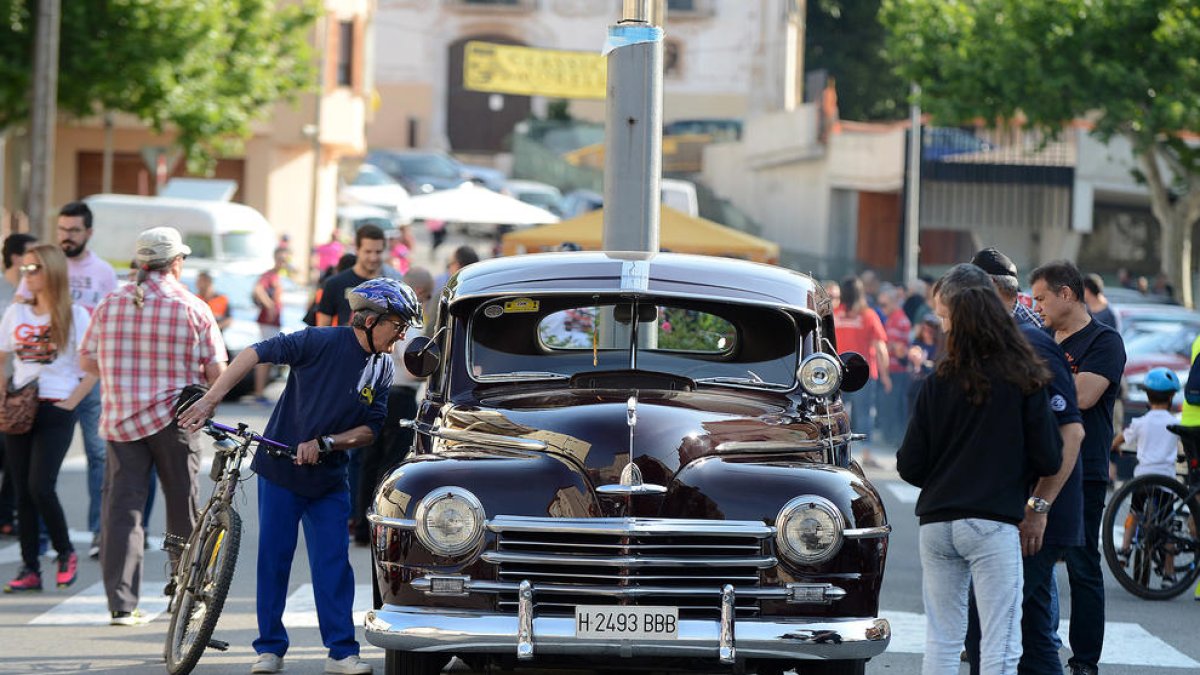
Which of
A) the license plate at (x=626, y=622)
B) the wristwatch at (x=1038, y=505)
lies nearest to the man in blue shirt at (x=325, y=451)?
the license plate at (x=626, y=622)

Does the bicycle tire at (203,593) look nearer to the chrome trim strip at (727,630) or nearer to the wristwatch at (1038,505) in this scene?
the chrome trim strip at (727,630)

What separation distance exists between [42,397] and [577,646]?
16.8ft

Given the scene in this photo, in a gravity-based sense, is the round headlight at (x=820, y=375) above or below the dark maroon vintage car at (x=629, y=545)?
above

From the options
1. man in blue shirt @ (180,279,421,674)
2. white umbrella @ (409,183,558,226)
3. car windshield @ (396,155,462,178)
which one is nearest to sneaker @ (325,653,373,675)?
man in blue shirt @ (180,279,421,674)

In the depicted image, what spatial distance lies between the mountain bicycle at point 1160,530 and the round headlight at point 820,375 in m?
3.85

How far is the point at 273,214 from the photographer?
1731 inches

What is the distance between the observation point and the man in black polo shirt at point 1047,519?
294 inches

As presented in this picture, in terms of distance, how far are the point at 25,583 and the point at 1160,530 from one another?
6.64 metres

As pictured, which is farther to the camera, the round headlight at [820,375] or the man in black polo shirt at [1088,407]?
the man in black polo shirt at [1088,407]

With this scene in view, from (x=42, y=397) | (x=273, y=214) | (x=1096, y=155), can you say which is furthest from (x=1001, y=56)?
(x=42, y=397)

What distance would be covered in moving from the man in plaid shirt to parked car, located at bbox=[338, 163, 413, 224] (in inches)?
586

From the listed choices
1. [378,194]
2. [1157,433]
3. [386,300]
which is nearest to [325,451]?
[386,300]

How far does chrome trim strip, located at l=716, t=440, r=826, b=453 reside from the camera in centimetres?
782

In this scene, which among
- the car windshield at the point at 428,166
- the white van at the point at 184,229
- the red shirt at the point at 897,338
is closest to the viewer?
the red shirt at the point at 897,338
